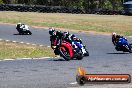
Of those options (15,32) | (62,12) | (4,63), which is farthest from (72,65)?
(62,12)

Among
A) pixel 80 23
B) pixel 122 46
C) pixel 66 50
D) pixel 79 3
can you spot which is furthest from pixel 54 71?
pixel 79 3

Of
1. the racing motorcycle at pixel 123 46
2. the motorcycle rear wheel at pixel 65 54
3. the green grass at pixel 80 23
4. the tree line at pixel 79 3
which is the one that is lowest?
the tree line at pixel 79 3

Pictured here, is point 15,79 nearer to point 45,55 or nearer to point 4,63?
point 4,63

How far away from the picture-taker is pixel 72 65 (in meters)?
15.8

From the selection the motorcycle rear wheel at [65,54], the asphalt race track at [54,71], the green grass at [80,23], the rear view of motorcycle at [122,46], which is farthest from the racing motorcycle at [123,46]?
the green grass at [80,23]

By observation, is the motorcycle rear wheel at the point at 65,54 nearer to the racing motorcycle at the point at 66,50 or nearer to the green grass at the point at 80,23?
the racing motorcycle at the point at 66,50

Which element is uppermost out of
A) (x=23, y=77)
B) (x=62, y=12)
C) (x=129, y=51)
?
(x=23, y=77)

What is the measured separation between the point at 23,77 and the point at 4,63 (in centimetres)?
411

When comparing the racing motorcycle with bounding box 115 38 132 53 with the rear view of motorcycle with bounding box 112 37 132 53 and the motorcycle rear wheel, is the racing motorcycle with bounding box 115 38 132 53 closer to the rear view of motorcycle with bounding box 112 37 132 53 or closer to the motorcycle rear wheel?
the rear view of motorcycle with bounding box 112 37 132 53

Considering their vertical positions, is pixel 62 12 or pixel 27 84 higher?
pixel 27 84

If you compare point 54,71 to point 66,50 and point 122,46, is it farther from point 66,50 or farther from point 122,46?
point 122,46

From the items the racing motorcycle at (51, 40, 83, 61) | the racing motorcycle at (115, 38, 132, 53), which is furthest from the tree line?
the racing motorcycle at (51, 40, 83, 61)

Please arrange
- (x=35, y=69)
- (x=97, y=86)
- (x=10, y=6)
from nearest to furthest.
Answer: (x=97, y=86)
(x=35, y=69)
(x=10, y=6)

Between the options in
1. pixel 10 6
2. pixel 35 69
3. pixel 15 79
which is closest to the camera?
pixel 15 79
